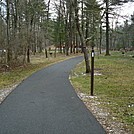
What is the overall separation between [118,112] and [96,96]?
189 cm

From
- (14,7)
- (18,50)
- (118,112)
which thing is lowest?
(118,112)

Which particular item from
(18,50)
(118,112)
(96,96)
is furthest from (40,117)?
(18,50)

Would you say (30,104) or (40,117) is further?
(30,104)

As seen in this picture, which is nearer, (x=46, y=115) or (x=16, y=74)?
(x=46, y=115)

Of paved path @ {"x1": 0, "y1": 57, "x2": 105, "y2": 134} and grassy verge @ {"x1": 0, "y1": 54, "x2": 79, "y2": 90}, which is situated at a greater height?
grassy verge @ {"x1": 0, "y1": 54, "x2": 79, "y2": 90}

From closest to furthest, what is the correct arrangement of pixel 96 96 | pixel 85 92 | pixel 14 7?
pixel 96 96 → pixel 85 92 → pixel 14 7

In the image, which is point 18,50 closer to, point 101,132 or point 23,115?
point 23,115

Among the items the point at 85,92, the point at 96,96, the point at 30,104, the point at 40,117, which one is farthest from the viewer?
the point at 85,92

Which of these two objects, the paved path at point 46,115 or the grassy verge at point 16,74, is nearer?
the paved path at point 46,115

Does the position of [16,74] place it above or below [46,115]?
above

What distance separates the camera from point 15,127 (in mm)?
3842

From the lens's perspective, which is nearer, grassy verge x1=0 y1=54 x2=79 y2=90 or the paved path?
the paved path

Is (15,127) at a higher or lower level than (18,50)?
lower

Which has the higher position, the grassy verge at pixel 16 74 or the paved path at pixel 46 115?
the grassy verge at pixel 16 74
